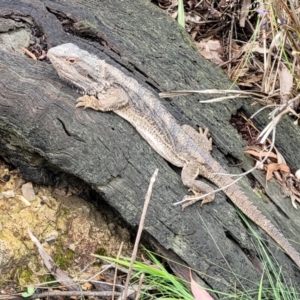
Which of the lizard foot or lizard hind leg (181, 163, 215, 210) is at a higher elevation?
the lizard foot

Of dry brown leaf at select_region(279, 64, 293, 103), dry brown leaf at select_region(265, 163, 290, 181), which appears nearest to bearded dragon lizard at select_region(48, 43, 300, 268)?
dry brown leaf at select_region(265, 163, 290, 181)

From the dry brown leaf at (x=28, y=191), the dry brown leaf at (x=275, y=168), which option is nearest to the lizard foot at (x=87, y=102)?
the dry brown leaf at (x=28, y=191)

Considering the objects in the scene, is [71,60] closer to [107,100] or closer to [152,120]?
[107,100]

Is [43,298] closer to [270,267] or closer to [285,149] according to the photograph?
[270,267]

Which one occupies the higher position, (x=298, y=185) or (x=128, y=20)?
(x=128, y=20)

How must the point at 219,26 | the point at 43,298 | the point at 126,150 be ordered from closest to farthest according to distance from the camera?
the point at 43,298 < the point at 126,150 < the point at 219,26

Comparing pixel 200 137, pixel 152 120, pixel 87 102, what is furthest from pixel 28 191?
pixel 200 137

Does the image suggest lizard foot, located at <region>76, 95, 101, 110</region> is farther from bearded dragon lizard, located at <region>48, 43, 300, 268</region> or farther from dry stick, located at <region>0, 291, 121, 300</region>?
dry stick, located at <region>0, 291, 121, 300</region>

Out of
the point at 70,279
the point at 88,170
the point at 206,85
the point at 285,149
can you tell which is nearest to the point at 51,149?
the point at 88,170

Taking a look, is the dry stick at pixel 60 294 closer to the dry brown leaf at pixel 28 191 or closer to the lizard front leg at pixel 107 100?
the dry brown leaf at pixel 28 191
